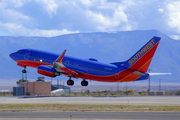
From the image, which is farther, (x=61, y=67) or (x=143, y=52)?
(x=61, y=67)

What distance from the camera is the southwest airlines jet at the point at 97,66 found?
6450 centimetres

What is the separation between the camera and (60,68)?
6675 cm

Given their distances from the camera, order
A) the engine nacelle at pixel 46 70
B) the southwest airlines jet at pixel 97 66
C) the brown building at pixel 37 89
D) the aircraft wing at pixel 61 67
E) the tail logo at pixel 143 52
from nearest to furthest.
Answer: the southwest airlines jet at pixel 97 66 < the tail logo at pixel 143 52 < the aircraft wing at pixel 61 67 < the engine nacelle at pixel 46 70 < the brown building at pixel 37 89

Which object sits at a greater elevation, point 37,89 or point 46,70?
point 46,70

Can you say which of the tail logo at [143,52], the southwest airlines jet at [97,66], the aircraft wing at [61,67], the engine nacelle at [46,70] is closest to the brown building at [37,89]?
the southwest airlines jet at [97,66]

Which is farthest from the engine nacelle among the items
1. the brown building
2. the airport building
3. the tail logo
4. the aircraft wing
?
the brown building

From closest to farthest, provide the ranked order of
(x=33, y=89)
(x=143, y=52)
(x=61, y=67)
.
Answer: (x=143, y=52) < (x=61, y=67) < (x=33, y=89)

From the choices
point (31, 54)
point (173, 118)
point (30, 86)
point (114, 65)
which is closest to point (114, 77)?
point (114, 65)

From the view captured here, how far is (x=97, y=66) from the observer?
65.3 metres

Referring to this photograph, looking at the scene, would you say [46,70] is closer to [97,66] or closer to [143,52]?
[97,66]

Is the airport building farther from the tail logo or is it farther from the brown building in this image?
the tail logo

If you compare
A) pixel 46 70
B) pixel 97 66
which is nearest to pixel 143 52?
pixel 97 66

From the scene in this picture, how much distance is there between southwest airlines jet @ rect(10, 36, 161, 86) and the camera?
64500 mm

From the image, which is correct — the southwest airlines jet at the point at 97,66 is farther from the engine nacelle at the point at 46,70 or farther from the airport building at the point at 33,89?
the airport building at the point at 33,89
